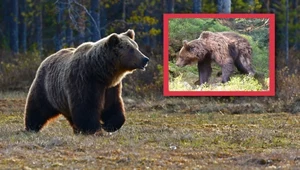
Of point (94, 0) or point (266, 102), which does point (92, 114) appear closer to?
point (266, 102)

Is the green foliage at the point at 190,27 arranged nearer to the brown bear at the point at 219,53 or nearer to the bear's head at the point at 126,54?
the brown bear at the point at 219,53

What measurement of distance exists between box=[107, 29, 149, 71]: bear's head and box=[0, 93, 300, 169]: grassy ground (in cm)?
105

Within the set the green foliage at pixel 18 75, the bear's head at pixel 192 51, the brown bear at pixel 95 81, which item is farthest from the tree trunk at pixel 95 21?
the brown bear at pixel 95 81

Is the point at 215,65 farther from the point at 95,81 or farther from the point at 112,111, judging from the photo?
the point at 95,81

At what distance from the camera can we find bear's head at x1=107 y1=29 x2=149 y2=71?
13.1 metres

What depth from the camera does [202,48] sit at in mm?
19281

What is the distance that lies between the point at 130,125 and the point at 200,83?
4.19 metres

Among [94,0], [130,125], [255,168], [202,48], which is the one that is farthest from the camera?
[94,0]

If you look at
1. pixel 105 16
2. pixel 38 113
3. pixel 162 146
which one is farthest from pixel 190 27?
pixel 105 16

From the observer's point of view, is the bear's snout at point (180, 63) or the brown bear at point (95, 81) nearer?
the brown bear at point (95, 81)

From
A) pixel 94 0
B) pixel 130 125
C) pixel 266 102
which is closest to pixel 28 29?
pixel 94 0

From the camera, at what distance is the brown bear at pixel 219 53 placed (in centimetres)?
1933

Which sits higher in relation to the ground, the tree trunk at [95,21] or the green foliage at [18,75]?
the tree trunk at [95,21]

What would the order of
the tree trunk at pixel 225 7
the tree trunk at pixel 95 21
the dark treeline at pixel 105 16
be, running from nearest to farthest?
the tree trunk at pixel 225 7 → the tree trunk at pixel 95 21 → the dark treeline at pixel 105 16
